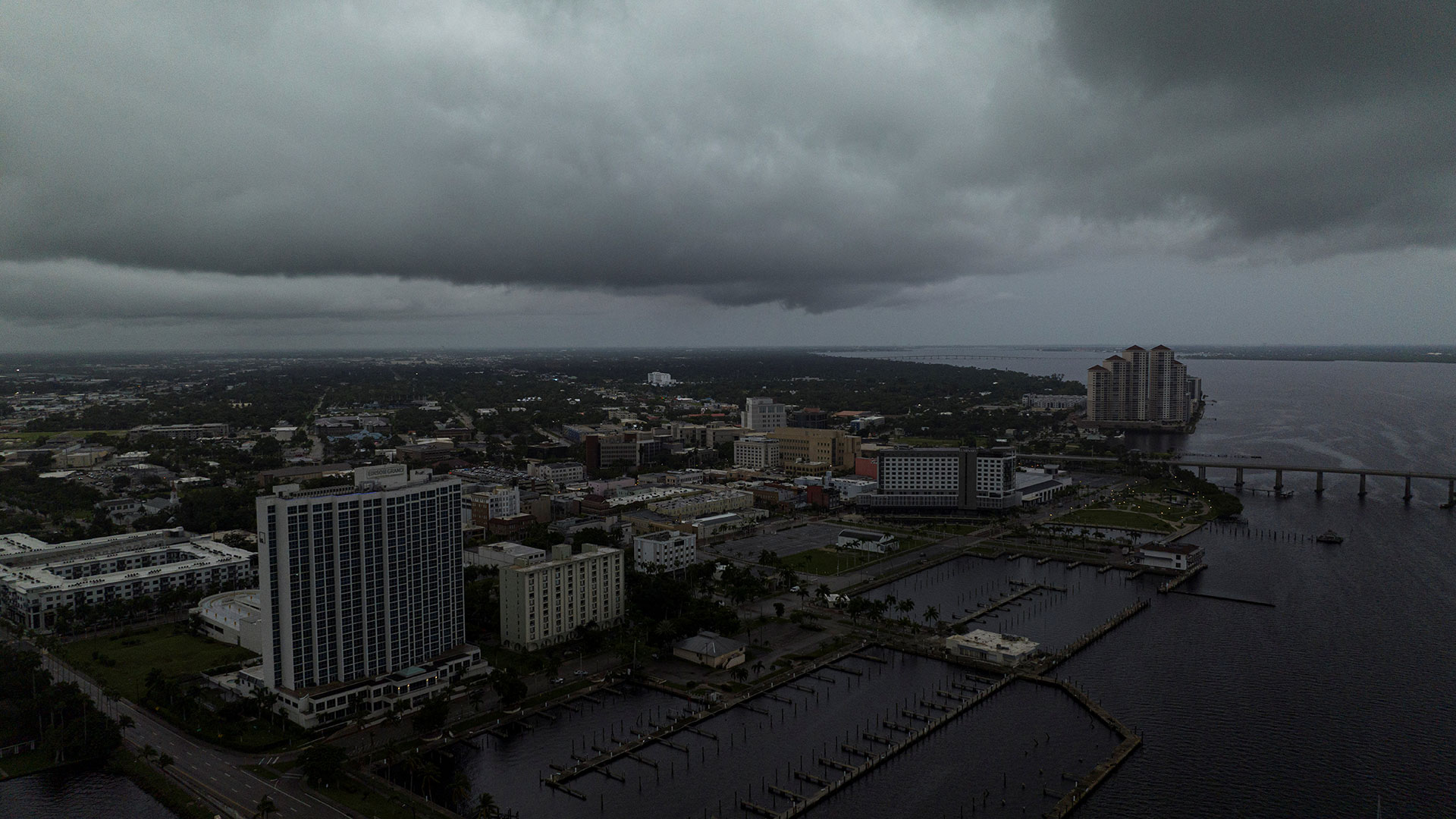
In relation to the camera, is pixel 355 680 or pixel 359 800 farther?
pixel 355 680

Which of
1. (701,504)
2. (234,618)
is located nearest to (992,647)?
(701,504)

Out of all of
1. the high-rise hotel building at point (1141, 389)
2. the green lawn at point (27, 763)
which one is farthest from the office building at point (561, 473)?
the high-rise hotel building at point (1141, 389)

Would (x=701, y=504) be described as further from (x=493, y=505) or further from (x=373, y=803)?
(x=373, y=803)

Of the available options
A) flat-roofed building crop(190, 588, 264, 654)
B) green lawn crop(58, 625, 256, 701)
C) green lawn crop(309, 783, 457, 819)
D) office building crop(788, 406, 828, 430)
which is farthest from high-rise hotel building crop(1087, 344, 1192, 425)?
green lawn crop(309, 783, 457, 819)

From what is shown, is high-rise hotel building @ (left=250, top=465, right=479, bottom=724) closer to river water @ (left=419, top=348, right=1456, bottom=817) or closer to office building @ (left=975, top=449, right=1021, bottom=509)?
river water @ (left=419, top=348, right=1456, bottom=817)

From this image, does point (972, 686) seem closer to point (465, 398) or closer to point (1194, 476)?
point (1194, 476)

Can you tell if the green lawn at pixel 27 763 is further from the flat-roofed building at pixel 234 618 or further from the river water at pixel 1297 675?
the river water at pixel 1297 675

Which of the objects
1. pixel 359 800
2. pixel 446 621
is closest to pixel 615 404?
pixel 446 621
